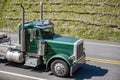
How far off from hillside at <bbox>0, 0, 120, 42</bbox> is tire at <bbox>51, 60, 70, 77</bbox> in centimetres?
1095

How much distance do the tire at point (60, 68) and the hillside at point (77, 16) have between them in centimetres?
1095

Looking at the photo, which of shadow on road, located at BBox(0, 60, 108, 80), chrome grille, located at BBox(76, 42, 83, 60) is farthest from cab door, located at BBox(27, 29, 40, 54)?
chrome grille, located at BBox(76, 42, 83, 60)

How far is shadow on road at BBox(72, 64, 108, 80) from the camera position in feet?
49.6

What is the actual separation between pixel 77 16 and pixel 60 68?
1425cm

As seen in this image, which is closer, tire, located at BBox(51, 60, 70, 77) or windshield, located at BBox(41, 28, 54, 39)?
tire, located at BBox(51, 60, 70, 77)

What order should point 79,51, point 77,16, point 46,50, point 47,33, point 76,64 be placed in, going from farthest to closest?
point 77,16, point 47,33, point 46,50, point 79,51, point 76,64

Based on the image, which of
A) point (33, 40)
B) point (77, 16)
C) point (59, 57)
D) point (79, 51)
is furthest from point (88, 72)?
point (77, 16)

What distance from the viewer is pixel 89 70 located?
1617cm

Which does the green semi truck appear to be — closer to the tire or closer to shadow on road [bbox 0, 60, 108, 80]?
the tire

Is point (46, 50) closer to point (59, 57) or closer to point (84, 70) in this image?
point (59, 57)

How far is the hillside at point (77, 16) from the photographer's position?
2588 centimetres

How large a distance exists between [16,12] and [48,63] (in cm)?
1761

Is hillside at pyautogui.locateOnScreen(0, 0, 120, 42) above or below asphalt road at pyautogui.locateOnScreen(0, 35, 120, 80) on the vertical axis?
above

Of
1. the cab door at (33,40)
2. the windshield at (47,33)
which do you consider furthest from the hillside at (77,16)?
the cab door at (33,40)
